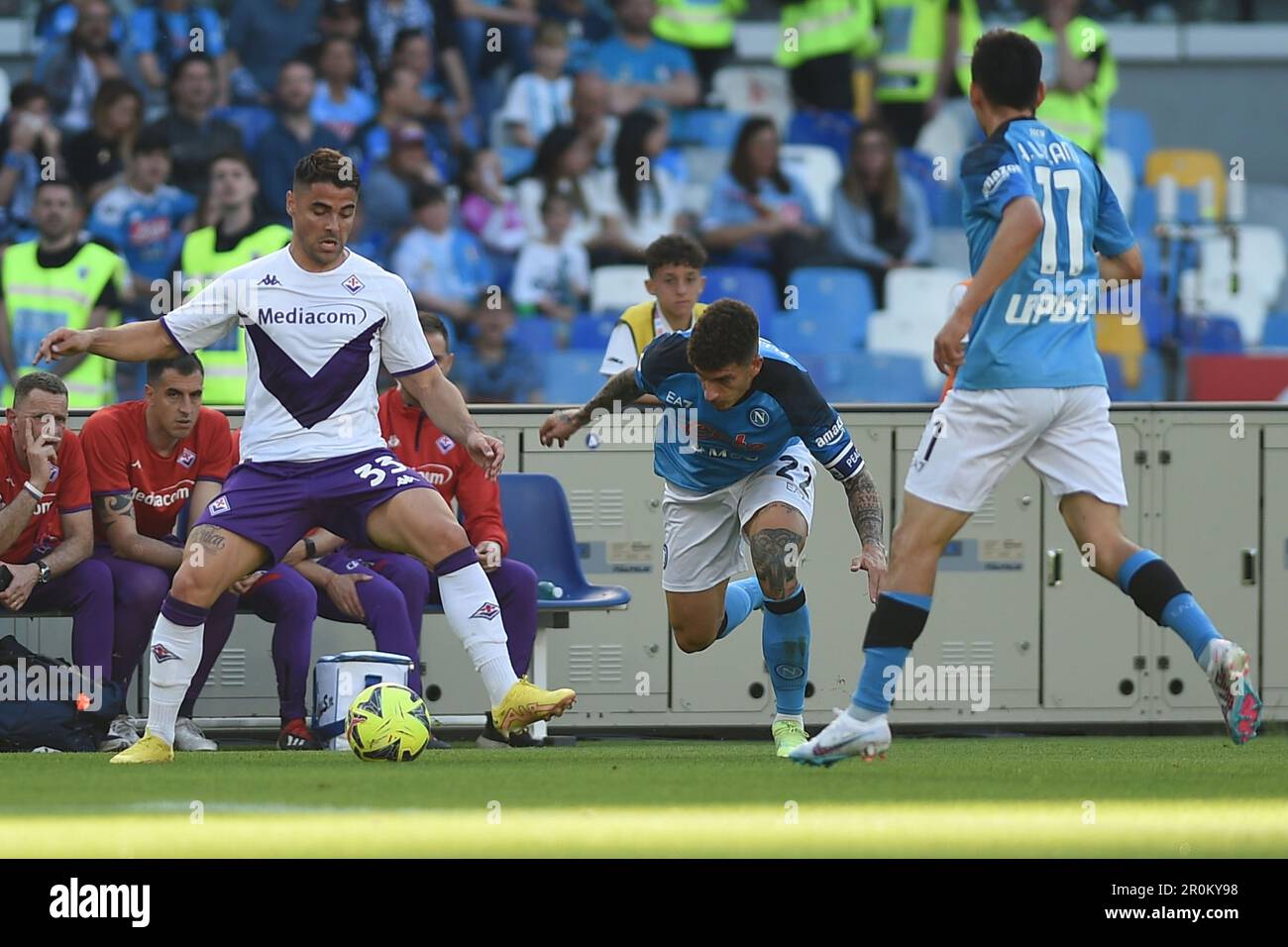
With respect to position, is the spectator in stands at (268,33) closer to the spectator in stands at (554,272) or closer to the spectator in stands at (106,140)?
the spectator in stands at (106,140)

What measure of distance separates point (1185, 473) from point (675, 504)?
3503 mm

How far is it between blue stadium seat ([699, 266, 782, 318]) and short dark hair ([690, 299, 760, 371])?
294 inches

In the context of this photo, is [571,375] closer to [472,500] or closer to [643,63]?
[643,63]

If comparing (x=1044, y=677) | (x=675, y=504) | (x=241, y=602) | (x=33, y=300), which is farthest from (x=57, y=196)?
(x=1044, y=677)

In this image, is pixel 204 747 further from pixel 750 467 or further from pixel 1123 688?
pixel 1123 688

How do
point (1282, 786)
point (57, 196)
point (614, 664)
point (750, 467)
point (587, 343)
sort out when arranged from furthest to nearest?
point (587, 343) → point (57, 196) → point (614, 664) → point (750, 467) → point (1282, 786)

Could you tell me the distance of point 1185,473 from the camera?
10.8 metres

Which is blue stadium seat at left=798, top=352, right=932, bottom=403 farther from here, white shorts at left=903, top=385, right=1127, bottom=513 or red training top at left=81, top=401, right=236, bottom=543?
white shorts at left=903, top=385, right=1127, bottom=513

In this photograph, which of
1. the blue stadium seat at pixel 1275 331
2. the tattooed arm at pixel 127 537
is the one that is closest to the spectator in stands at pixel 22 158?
the tattooed arm at pixel 127 537

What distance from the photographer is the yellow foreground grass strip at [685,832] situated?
16.1 ft

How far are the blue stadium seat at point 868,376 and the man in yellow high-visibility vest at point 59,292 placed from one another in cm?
501

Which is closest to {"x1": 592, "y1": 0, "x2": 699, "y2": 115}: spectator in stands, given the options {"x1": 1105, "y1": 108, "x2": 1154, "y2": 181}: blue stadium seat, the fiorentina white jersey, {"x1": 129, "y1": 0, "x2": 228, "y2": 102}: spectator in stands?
{"x1": 129, "y1": 0, "x2": 228, "y2": 102}: spectator in stands

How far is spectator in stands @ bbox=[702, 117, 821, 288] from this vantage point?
15391 mm

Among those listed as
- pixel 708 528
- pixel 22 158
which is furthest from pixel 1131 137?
pixel 708 528
